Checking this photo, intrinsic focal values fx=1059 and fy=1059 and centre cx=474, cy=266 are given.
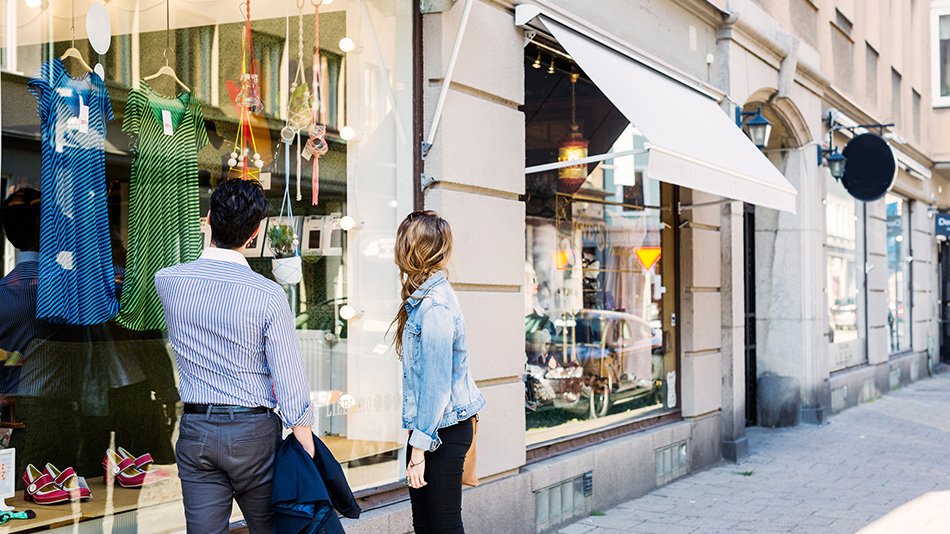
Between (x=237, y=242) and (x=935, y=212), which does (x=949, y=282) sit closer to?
(x=935, y=212)

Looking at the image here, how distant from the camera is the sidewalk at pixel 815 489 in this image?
7285mm

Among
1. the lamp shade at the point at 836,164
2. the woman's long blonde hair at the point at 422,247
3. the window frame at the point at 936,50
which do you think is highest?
the window frame at the point at 936,50

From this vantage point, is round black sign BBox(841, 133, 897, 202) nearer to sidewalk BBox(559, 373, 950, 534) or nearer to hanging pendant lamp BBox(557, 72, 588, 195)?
sidewalk BBox(559, 373, 950, 534)

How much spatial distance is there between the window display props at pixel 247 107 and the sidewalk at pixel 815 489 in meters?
3.29

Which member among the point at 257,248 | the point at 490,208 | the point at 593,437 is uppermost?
the point at 490,208

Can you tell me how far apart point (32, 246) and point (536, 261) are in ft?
13.2

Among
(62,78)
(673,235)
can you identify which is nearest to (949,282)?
(673,235)

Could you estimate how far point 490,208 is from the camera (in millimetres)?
6324

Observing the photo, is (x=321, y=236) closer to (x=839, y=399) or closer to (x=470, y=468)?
(x=470, y=468)

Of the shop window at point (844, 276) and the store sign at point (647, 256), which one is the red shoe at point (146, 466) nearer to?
the store sign at point (647, 256)

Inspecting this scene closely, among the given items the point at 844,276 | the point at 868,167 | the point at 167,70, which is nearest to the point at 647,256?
the point at 167,70

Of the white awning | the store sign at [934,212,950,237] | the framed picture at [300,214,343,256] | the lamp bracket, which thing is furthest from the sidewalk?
the store sign at [934,212,950,237]

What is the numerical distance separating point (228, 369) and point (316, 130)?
2.57 m

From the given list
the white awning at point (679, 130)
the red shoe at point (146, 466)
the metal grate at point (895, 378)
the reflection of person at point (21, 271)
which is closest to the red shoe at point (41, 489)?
the red shoe at point (146, 466)
